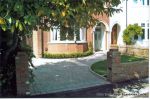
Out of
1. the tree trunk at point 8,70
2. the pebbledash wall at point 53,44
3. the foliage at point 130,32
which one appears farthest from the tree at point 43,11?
the foliage at point 130,32

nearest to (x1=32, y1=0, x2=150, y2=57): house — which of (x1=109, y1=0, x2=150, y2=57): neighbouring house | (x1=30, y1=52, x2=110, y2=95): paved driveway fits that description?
(x1=109, y1=0, x2=150, y2=57): neighbouring house

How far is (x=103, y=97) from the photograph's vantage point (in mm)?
12703

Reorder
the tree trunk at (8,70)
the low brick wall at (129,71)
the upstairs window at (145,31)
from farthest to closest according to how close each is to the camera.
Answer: the upstairs window at (145,31), the low brick wall at (129,71), the tree trunk at (8,70)

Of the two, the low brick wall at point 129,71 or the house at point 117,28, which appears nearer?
the low brick wall at point 129,71

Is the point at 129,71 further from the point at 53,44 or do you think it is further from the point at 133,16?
the point at 133,16

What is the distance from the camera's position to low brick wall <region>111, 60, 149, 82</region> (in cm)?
1602

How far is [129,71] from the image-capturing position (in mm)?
16594

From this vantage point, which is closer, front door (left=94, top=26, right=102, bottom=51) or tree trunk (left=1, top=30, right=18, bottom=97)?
tree trunk (left=1, top=30, right=18, bottom=97)

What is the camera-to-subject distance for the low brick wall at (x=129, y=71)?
1602cm

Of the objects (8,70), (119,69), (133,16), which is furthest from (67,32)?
(133,16)

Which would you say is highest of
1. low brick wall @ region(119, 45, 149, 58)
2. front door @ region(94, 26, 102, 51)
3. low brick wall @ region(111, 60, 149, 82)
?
front door @ region(94, 26, 102, 51)

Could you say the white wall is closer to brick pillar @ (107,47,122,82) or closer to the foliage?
the foliage

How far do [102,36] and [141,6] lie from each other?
568 cm

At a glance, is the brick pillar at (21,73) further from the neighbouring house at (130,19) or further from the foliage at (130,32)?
the neighbouring house at (130,19)
